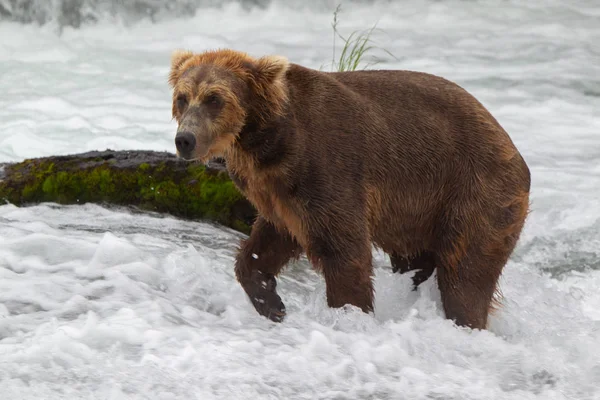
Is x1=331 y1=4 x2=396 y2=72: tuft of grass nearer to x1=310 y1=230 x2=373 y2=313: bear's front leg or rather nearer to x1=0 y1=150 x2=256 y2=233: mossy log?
x1=0 y1=150 x2=256 y2=233: mossy log

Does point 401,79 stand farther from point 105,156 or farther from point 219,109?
point 105,156

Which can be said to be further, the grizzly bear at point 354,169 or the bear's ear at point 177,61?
the bear's ear at point 177,61

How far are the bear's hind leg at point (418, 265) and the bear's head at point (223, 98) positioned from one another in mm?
1319

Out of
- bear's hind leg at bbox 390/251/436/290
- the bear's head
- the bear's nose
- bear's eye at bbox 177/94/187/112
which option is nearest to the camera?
the bear's nose

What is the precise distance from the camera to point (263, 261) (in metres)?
4.96

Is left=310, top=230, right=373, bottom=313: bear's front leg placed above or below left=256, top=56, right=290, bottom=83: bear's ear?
below

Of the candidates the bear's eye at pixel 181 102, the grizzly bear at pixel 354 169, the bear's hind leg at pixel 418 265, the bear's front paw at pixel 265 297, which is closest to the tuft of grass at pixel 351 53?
the bear's hind leg at pixel 418 265

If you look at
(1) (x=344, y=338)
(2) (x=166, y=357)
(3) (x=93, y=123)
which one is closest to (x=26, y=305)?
(2) (x=166, y=357)

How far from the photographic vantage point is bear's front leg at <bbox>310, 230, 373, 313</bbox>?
455 centimetres

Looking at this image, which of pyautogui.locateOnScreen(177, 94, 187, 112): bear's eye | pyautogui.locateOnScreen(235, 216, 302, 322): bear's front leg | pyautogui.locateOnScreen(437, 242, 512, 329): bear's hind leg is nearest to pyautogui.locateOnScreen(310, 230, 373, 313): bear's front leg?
pyautogui.locateOnScreen(235, 216, 302, 322): bear's front leg

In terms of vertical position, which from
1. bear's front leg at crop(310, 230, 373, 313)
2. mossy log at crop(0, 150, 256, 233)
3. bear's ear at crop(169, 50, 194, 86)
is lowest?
mossy log at crop(0, 150, 256, 233)

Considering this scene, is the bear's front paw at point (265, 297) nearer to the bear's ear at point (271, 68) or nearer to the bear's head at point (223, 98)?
the bear's head at point (223, 98)

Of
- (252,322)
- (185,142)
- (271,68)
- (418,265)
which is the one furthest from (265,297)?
(271,68)

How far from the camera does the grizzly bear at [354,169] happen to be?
447 centimetres
